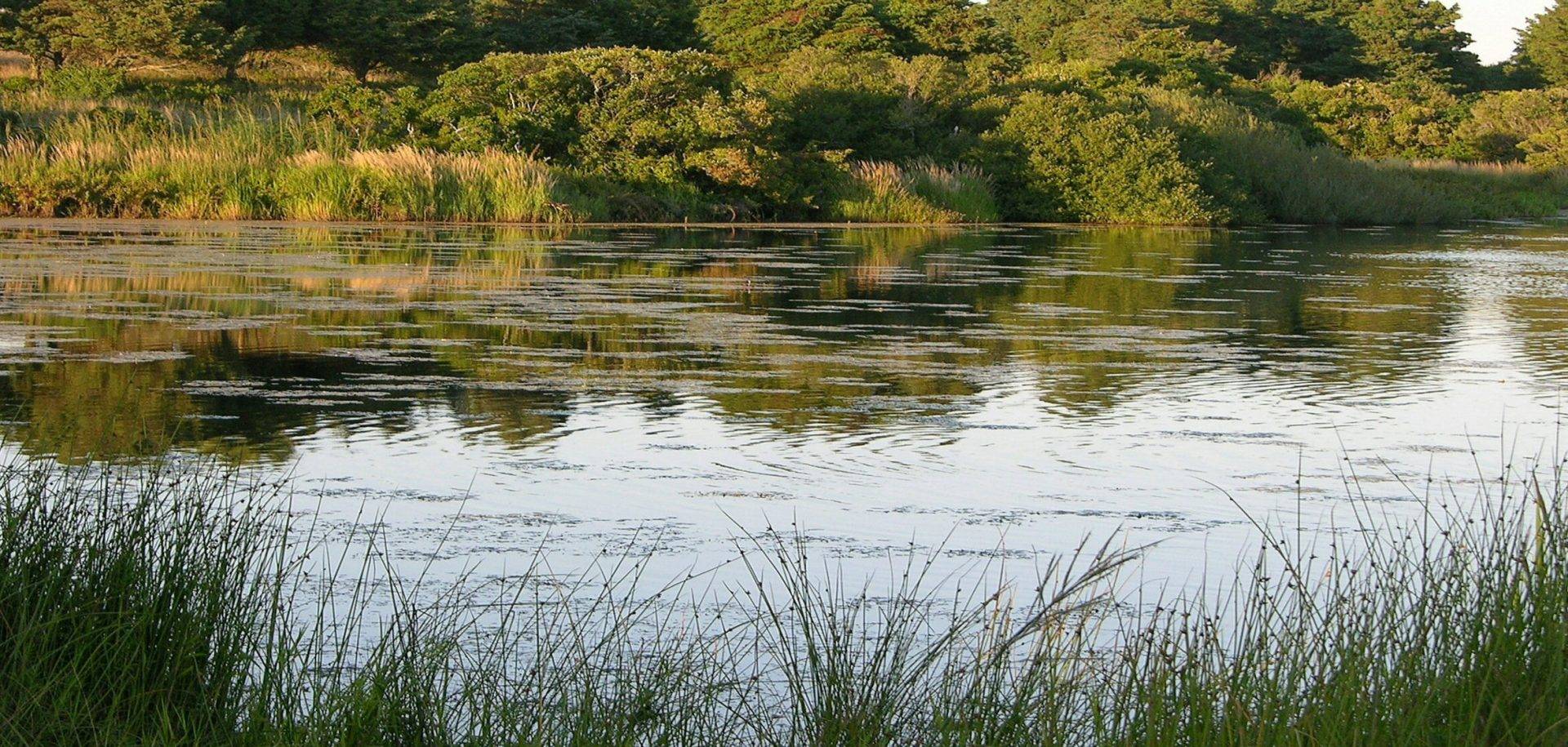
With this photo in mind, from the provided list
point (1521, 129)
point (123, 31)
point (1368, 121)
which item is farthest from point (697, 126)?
point (1521, 129)

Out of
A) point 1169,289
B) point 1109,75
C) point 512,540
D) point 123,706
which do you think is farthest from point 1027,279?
point 1109,75

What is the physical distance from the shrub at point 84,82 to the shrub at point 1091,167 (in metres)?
20.4

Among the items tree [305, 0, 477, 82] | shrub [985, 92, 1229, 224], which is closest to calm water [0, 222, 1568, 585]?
shrub [985, 92, 1229, 224]

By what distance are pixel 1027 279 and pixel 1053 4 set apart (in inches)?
2765

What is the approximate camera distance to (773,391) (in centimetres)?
1038

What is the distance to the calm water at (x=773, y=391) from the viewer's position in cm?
700

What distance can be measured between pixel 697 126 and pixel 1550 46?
66.9 m

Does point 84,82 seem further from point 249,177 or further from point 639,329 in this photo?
point 639,329

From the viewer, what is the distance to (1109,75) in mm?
49281

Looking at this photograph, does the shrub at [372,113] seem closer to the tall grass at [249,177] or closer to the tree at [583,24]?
the tall grass at [249,177]

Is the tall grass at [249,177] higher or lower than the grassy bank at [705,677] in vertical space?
higher

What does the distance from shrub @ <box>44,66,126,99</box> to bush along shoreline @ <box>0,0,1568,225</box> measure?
12cm

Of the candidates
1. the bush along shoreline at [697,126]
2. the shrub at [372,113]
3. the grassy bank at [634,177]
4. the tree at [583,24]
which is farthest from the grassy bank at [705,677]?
the tree at [583,24]

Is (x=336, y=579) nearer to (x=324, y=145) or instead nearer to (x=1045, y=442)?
(x=1045, y=442)
